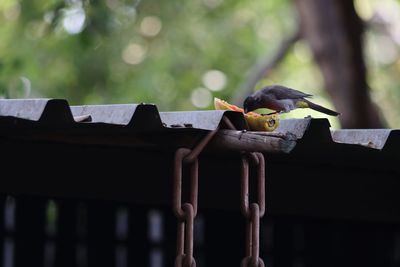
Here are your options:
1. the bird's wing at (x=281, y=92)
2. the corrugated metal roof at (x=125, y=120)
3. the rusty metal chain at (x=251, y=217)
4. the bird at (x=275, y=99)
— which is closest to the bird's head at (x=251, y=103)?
the bird at (x=275, y=99)

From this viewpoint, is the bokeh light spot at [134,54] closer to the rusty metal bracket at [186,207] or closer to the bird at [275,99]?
the bird at [275,99]

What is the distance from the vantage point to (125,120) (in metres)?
3.18

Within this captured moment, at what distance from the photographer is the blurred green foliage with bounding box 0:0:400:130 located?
42.8ft

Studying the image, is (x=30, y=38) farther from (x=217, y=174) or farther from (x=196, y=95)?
(x=217, y=174)

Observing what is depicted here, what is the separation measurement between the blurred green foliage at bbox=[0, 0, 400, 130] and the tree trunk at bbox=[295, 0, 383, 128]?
2539 millimetres

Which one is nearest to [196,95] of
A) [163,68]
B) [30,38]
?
[163,68]

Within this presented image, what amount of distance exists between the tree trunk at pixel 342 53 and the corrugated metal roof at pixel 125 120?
276 inches

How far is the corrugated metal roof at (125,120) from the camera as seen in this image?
314 centimetres

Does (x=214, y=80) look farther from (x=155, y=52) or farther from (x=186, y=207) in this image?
(x=186, y=207)

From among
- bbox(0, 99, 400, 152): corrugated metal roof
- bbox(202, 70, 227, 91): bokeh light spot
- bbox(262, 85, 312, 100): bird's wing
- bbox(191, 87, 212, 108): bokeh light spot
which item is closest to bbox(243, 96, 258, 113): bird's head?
bbox(262, 85, 312, 100): bird's wing

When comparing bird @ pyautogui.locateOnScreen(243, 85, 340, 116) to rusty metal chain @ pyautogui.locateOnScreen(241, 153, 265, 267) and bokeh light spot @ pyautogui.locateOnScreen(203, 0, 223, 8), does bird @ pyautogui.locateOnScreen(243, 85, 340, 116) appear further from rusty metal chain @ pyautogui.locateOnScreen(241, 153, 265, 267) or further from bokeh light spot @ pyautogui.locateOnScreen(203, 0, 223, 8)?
bokeh light spot @ pyautogui.locateOnScreen(203, 0, 223, 8)

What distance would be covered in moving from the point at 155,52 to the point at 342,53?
6.01 meters

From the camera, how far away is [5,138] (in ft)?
12.7

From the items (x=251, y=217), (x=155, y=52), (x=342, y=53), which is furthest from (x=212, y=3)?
(x=251, y=217)
